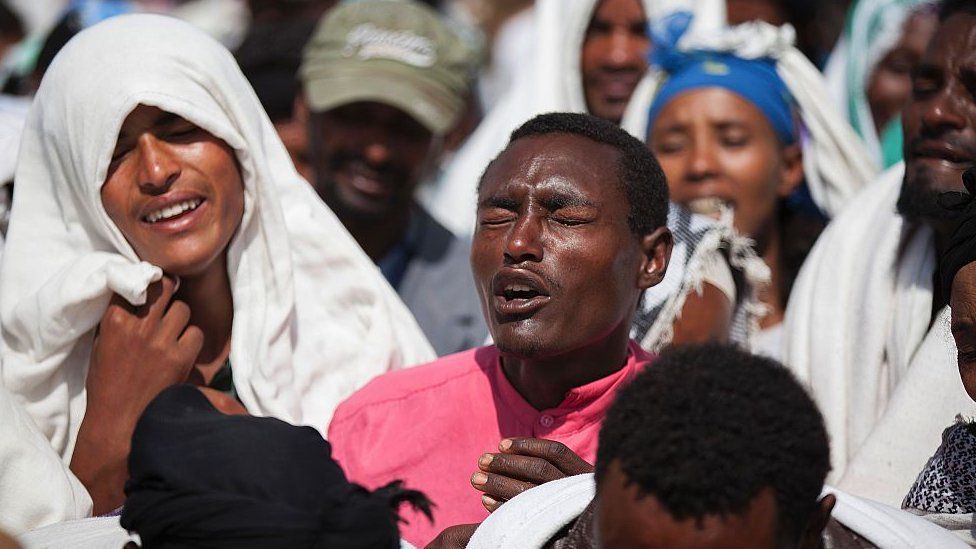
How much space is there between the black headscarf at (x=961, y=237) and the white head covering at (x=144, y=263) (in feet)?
5.41

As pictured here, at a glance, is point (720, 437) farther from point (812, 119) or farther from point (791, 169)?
point (812, 119)

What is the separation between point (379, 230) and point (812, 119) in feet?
5.67

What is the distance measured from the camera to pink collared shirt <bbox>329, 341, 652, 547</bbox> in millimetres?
3488

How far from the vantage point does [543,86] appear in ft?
20.9

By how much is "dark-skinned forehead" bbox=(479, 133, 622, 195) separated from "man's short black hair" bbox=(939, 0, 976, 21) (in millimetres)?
1284

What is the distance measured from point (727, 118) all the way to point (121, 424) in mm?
2518

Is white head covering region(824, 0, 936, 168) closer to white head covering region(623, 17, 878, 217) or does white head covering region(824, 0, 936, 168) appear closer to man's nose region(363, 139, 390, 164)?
white head covering region(623, 17, 878, 217)

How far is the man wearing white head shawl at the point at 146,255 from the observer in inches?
148

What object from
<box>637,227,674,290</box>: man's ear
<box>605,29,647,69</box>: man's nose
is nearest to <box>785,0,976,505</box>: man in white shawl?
<box>637,227,674,290</box>: man's ear

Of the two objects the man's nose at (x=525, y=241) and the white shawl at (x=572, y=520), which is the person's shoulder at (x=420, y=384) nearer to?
the man's nose at (x=525, y=241)

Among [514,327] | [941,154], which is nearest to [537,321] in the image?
[514,327]

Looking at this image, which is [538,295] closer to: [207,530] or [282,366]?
[282,366]

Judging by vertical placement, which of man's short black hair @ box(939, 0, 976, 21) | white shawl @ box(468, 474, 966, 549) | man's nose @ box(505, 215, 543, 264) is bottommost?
white shawl @ box(468, 474, 966, 549)

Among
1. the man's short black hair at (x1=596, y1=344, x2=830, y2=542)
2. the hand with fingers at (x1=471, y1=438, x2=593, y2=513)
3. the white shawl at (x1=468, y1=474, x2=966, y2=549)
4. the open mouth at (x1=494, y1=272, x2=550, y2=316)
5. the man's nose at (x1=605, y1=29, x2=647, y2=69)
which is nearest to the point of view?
the man's short black hair at (x1=596, y1=344, x2=830, y2=542)
